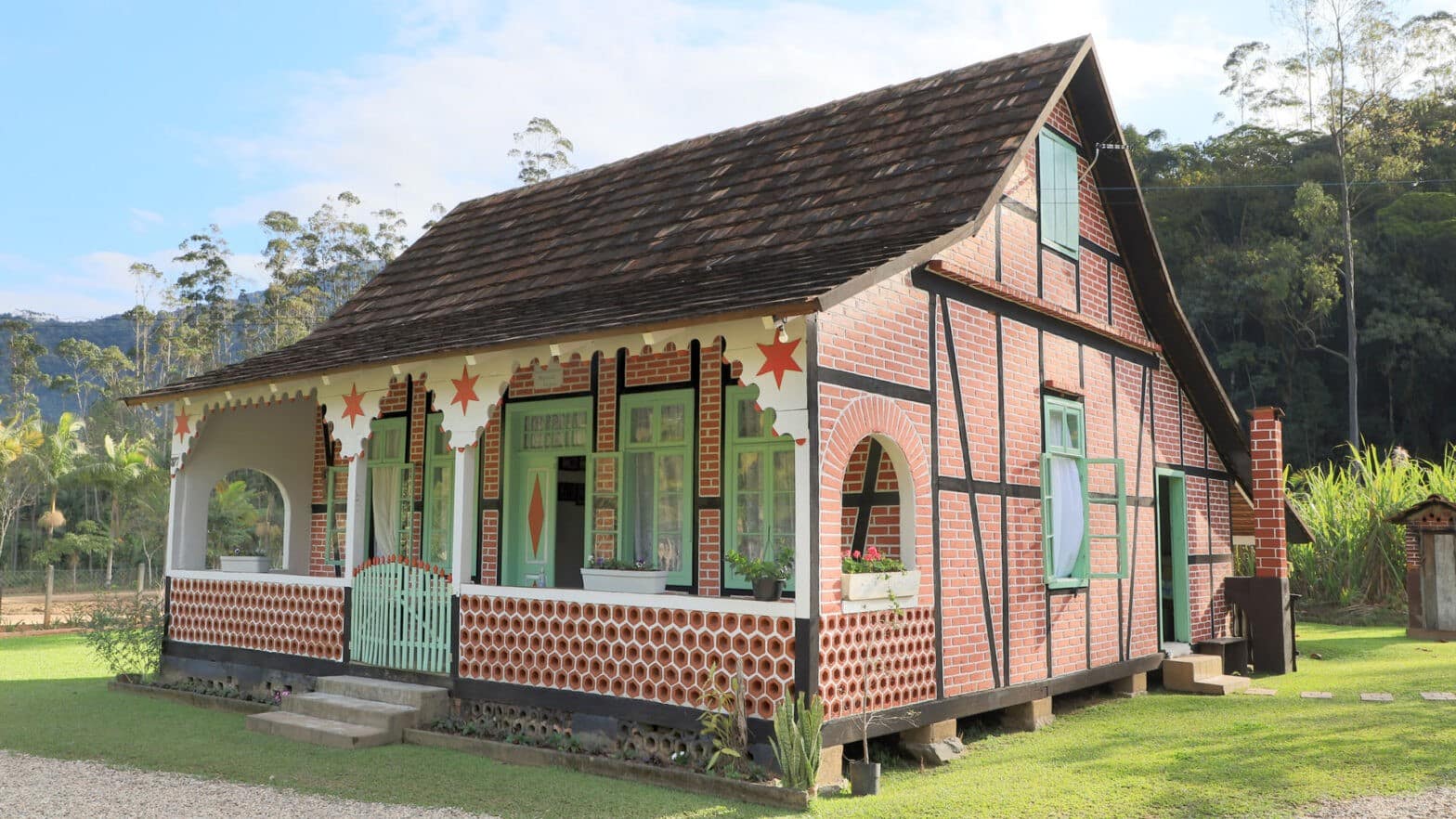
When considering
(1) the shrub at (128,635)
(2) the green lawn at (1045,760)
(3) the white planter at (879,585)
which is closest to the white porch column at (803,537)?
(3) the white planter at (879,585)

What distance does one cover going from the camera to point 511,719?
9133 mm

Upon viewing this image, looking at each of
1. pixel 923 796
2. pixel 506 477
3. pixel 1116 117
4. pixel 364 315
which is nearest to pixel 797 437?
pixel 923 796

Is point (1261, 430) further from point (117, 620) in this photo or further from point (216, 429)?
point (117, 620)

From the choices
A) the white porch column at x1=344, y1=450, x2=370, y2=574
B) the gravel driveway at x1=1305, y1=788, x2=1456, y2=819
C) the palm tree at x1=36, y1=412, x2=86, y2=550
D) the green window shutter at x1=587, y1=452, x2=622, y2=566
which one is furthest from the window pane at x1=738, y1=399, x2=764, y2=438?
the palm tree at x1=36, y1=412, x2=86, y2=550

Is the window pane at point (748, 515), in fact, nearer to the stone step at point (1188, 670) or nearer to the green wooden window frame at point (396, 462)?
the green wooden window frame at point (396, 462)

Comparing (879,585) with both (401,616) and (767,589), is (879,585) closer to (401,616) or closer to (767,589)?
(767,589)

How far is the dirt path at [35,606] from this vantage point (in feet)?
78.9

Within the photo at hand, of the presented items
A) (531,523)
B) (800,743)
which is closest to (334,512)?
(531,523)

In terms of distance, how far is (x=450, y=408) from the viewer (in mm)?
9789

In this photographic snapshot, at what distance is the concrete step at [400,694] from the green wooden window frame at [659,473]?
2028 millimetres

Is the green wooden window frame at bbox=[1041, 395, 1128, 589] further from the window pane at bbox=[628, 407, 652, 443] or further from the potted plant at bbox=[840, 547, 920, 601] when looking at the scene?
the window pane at bbox=[628, 407, 652, 443]

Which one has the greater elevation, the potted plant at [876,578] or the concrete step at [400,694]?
the potted plant at [876,578]

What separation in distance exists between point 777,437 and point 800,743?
3.08 metres

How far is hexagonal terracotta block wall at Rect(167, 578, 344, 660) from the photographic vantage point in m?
10.9
